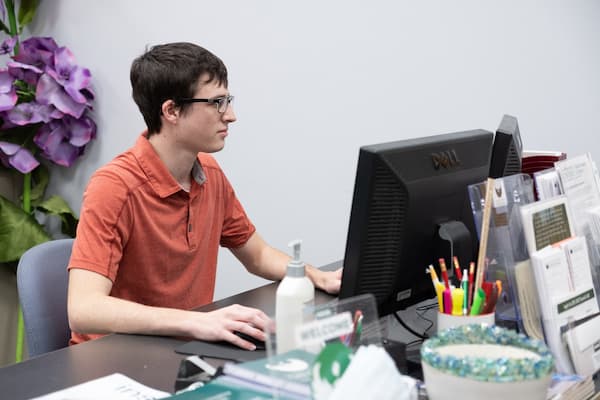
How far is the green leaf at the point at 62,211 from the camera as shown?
3.28 metres

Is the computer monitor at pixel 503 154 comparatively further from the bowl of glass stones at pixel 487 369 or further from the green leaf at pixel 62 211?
the green leaf at pixel 62 211

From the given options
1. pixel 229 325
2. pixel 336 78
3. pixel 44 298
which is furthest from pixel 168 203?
pixel 336 78

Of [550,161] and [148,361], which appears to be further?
[550,161]

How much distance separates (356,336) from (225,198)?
1.26 m

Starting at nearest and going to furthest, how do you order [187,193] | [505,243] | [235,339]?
1. [505,243]
2. [235,339]
3. [187,193]

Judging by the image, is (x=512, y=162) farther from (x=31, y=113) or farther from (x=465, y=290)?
(x=31, y=113)

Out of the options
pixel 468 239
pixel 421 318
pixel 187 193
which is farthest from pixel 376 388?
pixel 187 193

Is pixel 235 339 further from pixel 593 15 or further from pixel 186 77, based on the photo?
pixel 593 15

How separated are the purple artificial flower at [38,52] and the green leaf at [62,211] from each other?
0.57m

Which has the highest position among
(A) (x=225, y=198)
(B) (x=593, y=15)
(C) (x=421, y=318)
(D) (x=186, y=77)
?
(B) (x=593, y=15)

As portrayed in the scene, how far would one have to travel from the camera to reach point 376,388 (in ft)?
2.87

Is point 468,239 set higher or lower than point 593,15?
lower

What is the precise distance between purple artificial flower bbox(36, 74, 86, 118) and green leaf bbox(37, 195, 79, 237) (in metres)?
0.41

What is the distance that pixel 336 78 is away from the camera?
9.09ft
